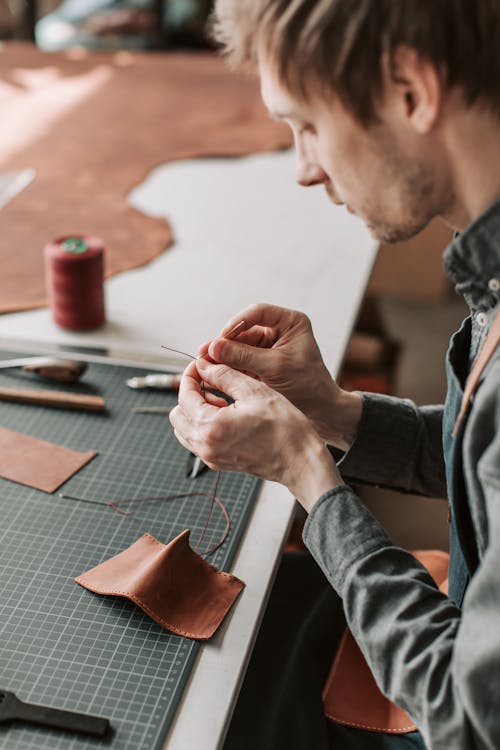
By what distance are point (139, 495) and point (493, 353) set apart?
525mm

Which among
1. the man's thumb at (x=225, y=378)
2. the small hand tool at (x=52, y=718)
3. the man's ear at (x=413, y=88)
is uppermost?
the man's ear at (x=413, y=88)

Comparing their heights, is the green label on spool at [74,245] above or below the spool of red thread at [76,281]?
above

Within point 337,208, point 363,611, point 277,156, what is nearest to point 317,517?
point 363,611

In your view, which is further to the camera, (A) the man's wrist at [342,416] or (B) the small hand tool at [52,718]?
(A) the man's wrist at [342,416]

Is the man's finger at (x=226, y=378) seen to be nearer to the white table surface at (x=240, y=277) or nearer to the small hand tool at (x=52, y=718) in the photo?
the white table surface at (x=240, y=277)

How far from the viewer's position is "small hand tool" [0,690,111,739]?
2.86 feet

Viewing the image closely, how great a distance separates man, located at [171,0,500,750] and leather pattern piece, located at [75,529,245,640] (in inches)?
4.9

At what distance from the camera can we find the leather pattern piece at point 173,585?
1.02 m

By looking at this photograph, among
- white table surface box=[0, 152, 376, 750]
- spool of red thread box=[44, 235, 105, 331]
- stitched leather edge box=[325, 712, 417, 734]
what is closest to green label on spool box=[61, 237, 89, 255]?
spool of red thread box=[44, 235, 105, 331]

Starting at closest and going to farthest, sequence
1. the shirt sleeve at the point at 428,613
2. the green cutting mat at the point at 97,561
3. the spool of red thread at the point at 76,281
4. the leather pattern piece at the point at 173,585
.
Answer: the shirt sleeve at the point at 428,613, the green cutting mat at the point at 97,561, the leather pattern piece at the point at 173,585, the spool of red thread at the point at 76,281

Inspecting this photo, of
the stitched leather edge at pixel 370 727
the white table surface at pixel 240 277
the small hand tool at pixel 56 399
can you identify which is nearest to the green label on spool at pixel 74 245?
the white table surface at pixel 240 277

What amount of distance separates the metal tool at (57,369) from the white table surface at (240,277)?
104mm

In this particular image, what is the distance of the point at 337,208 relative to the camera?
2111mm

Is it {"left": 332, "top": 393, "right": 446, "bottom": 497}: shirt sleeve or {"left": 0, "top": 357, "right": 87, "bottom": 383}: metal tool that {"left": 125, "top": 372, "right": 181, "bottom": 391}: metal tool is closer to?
{"left": 0, "top": 357, "right": 87, "bottom": 383}: metal tool
